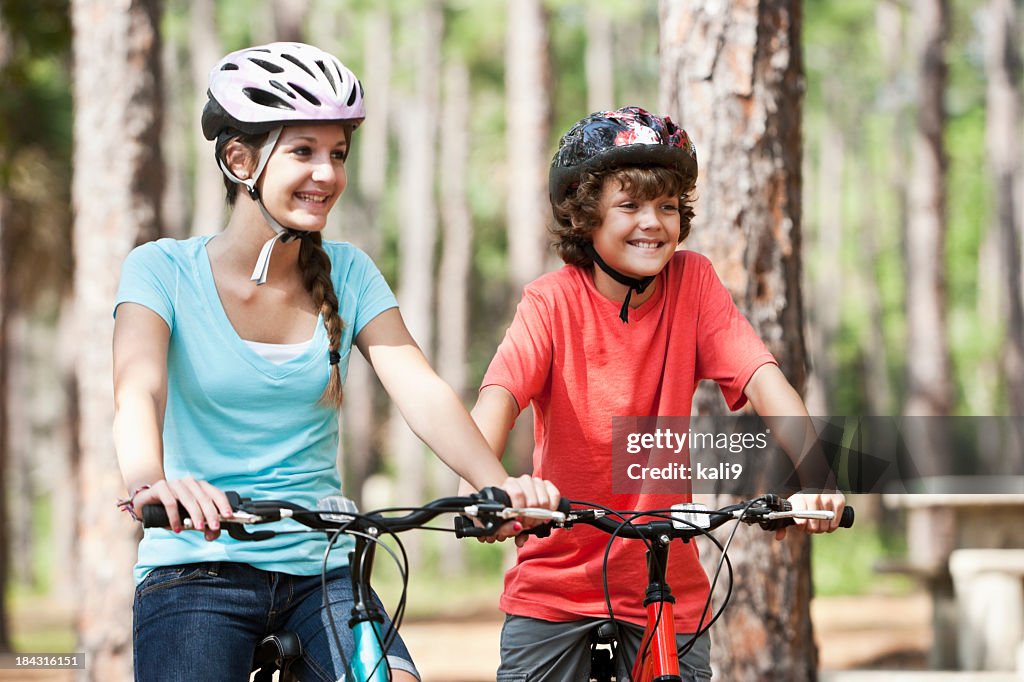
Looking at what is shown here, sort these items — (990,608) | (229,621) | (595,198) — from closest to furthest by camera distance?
(229,621) < (595,198) < (990,608)

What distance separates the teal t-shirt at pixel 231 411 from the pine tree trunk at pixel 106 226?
554cm

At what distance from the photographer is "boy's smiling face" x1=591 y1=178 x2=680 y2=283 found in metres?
3.89

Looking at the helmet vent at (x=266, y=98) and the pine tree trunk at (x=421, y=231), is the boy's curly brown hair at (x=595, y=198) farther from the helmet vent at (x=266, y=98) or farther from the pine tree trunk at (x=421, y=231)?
the pine tree trunk at (x=421, y=231)

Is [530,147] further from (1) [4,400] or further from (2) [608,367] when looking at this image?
(2) [608,367]

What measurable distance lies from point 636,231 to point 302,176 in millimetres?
969

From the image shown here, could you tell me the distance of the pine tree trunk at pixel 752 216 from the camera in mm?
5895

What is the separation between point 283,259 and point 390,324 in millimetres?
327

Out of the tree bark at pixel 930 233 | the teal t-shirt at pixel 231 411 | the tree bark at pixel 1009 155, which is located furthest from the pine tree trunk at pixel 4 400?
the tree bark at pixel 1009 155

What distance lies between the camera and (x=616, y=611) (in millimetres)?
3838

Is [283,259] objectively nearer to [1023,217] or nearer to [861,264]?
[1023,217]

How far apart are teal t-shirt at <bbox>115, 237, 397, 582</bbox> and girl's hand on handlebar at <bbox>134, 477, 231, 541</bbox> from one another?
428mm

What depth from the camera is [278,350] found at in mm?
3533

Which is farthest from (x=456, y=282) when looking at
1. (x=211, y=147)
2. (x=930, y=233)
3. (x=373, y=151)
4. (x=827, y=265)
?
(x=827, y=265)

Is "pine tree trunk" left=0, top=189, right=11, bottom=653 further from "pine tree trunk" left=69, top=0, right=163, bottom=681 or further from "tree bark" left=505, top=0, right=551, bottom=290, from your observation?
"pine tree trunk" left=69, top=0, right=163, bottom=681
